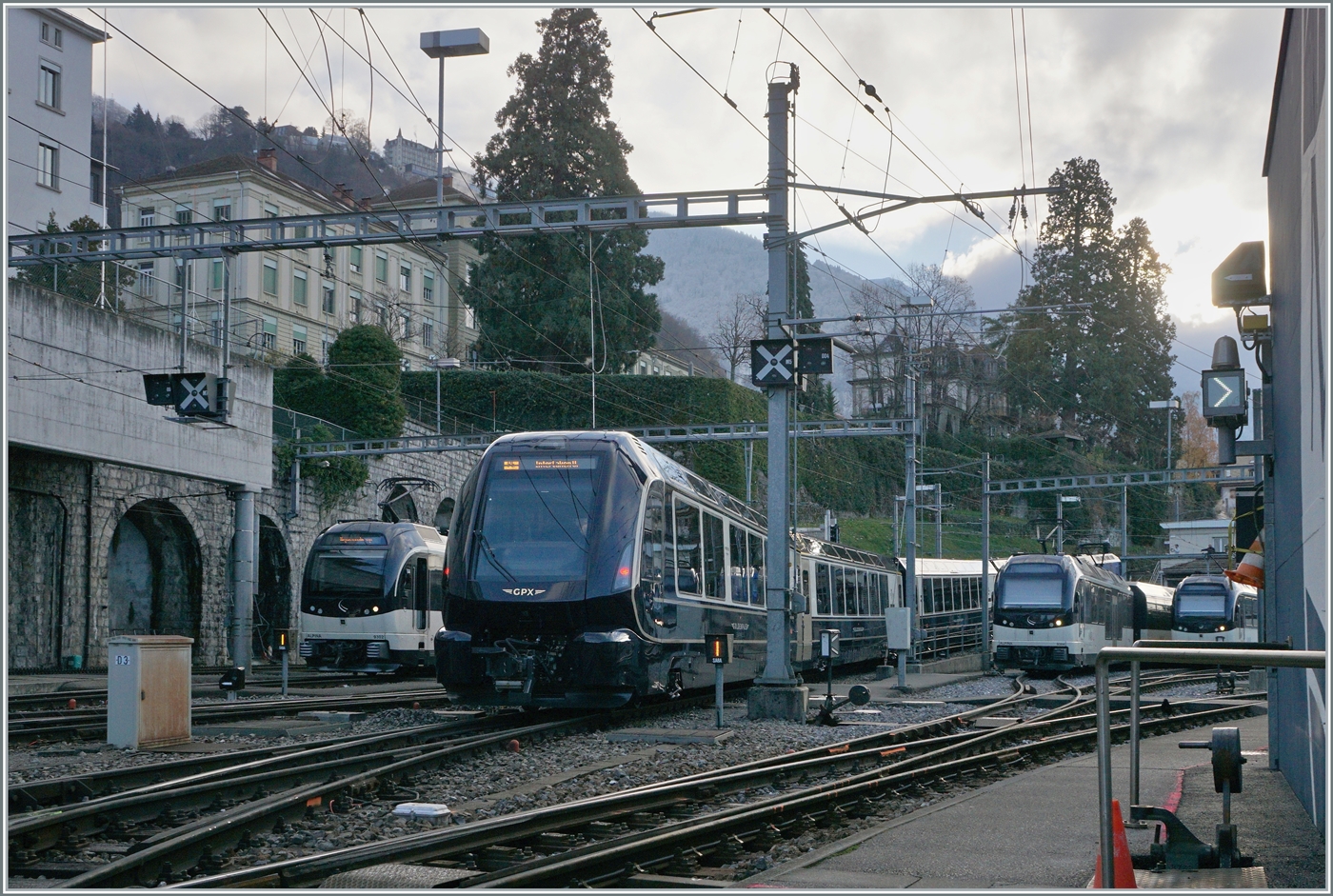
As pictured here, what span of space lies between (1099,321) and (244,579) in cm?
5774

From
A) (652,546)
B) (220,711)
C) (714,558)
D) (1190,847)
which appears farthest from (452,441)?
(1190,847)

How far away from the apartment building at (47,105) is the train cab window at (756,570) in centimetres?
3636

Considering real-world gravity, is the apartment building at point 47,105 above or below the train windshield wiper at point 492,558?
above

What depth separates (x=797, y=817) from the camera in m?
9.41

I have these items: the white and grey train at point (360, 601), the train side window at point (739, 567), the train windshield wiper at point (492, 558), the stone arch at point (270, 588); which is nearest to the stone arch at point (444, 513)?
the stone arch at point (270, 588)

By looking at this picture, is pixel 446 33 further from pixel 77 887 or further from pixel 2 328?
pixel 77 887

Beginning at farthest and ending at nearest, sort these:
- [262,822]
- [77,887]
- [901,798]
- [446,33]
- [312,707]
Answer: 1. [446,33]
2. [312,707]
3. [901,798]
4. [262,822]
5. [77,887]

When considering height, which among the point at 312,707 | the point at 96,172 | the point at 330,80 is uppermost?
the point at 96,172

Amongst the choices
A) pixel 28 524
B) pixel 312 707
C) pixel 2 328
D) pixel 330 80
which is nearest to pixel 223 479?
pixel 28 524

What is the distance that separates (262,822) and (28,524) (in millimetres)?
21522

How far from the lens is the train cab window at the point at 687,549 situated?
17.0 meters

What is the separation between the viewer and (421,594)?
28.3m

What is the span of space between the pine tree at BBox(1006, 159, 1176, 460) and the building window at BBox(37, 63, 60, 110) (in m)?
47.0

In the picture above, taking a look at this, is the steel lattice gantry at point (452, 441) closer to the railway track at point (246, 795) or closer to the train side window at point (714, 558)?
the train side window at point (714, 558)
